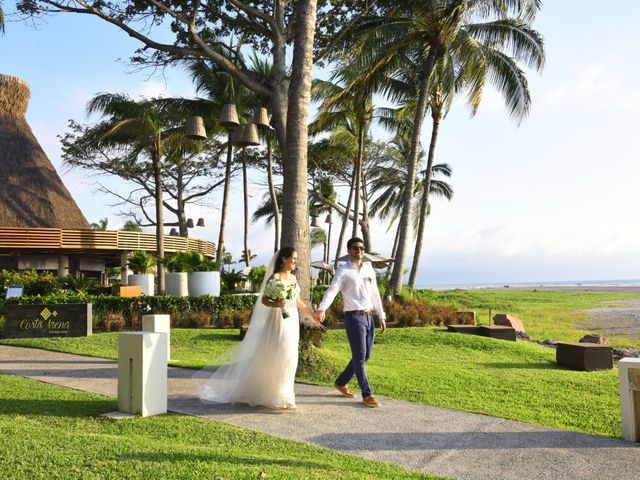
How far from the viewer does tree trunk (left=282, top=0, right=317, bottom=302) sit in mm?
8898

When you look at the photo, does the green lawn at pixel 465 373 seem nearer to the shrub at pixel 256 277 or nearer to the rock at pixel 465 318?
the rock at pixel 465 318

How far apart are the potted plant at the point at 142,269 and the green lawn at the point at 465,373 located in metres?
6.86

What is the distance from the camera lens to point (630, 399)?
217 inches

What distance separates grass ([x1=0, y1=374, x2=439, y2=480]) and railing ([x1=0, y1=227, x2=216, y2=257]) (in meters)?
19.6

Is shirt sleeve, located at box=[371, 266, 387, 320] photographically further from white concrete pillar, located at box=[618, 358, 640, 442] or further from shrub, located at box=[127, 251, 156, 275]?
shrub, located at box=[127, 251, 156, 275]

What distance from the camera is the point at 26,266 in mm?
25375

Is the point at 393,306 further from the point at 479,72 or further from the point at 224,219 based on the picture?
the point at 224,219

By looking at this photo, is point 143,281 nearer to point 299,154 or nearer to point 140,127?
point 140,127

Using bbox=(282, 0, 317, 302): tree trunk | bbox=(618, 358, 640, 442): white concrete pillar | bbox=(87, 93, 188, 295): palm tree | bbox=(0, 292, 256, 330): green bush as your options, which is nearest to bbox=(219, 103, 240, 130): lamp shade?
bbox=(282, 0, 317, 302): tree trunk

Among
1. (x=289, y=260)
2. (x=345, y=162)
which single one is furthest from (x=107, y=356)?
(x=345, y=162)

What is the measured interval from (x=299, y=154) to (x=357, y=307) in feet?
10.6

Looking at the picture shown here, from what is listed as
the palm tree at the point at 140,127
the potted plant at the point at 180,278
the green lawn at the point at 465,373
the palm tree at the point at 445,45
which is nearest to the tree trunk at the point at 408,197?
the palm tree at the point at 445,45

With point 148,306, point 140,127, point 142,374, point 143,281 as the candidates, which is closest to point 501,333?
point 148,306

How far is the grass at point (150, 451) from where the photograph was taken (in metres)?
3.91
